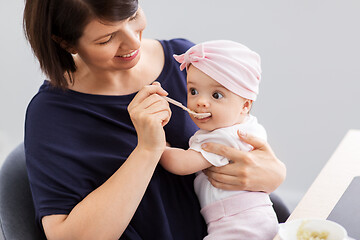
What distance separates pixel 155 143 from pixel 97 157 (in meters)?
0.18

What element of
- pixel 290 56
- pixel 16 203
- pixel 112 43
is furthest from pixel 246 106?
pixel 290 56

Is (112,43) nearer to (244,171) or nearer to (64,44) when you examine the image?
(64,44)

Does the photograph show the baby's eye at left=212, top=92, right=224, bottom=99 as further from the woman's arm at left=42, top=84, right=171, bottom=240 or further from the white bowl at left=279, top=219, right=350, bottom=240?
the white bowl at left=279, top=219, right=350, bottom=240

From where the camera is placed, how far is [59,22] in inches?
45.6

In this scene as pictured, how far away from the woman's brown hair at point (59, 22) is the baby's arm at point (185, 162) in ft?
1.15

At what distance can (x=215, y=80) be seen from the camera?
1.19m

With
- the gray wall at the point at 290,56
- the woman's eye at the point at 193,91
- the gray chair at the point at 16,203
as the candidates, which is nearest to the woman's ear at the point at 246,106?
the woman's eye at the point at 193,91

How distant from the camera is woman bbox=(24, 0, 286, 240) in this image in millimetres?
1132

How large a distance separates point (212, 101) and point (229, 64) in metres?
0.10

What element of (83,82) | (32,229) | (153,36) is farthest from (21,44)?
(32,229)

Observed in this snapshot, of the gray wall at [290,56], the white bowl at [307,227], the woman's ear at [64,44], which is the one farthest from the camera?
the gray wall at [290,56]

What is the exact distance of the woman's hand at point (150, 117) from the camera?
1138 mm

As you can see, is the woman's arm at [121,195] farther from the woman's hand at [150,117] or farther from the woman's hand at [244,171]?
the woman's hand at [244,171]

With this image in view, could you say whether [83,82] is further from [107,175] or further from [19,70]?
[19,70]
